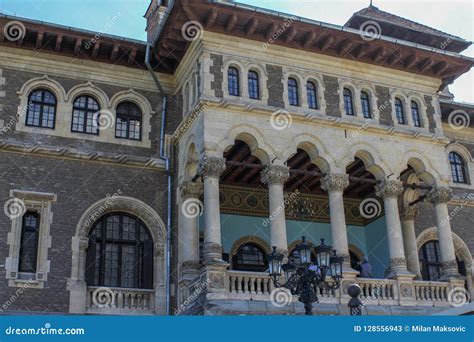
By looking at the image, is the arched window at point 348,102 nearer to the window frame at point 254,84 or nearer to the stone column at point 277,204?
the window frame at point 254,84

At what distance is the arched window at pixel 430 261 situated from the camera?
2275 cm

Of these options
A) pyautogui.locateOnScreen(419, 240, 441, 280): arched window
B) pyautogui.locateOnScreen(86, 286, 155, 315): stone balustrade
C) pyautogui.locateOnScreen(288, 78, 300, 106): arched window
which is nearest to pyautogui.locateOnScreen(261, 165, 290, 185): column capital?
pyautogui.locateOnScreen(288, 78, 300, 106): arched window

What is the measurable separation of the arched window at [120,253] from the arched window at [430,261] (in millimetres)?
9973

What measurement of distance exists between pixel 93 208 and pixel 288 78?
6800 mm

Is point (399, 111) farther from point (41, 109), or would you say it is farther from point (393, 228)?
point (41, 109)

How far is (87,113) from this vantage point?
1941 cm

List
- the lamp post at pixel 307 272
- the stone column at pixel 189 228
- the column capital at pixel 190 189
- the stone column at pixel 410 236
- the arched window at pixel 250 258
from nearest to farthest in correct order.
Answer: the lamp post at pixel 307 272 < the stone column at pixel 189 228 < the column capital at pixel 190 189 < the stone column at pixel 410 236 < the arched window at pixel 250 258

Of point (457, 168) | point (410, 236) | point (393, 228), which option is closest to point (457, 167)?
point (457, 168)

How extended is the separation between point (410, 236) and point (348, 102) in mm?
5271

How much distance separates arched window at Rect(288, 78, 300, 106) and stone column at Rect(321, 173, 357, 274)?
2394 millimetres

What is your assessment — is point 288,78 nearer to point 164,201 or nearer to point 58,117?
point 164,201

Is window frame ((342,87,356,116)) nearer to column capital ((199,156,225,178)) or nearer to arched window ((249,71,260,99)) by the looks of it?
arched window ((249,71,260,99))

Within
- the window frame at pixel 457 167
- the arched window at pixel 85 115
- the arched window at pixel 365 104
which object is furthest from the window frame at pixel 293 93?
the window frame at pixel 457 167

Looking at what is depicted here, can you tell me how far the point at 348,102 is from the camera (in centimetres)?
1967
